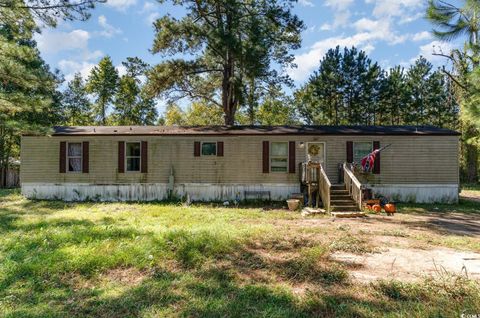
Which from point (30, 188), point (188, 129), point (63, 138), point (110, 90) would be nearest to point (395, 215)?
point (188, 129)

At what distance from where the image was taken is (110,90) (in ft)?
98.4

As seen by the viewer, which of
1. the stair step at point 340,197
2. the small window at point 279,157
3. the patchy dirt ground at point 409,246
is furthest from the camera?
the small window at point 279,157

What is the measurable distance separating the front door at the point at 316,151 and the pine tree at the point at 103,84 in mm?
24661

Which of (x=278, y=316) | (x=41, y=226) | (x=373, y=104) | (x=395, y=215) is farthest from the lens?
(x=373, y=104)

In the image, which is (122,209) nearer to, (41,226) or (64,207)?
(64,207)

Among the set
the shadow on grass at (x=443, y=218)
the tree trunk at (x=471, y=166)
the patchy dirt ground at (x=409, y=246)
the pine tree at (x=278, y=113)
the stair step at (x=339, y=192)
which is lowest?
the shadow on grass at (x=443, y=218)

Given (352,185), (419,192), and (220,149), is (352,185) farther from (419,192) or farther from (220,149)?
(220,149)

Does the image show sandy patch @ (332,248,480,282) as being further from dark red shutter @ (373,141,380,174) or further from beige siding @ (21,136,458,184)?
beige siding @ (21,136,458,184)

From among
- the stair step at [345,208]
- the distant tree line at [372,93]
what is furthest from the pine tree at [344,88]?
the stair step at [345,208]

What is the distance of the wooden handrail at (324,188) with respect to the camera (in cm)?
1003

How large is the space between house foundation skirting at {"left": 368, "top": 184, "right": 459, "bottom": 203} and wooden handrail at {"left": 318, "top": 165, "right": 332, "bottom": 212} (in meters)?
2.81

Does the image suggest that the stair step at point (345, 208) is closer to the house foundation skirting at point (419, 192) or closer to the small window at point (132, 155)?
the house foundation skirting at point (419, 192)

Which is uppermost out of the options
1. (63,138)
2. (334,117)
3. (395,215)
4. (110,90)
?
(110,90)

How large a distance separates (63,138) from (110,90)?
1891cm
